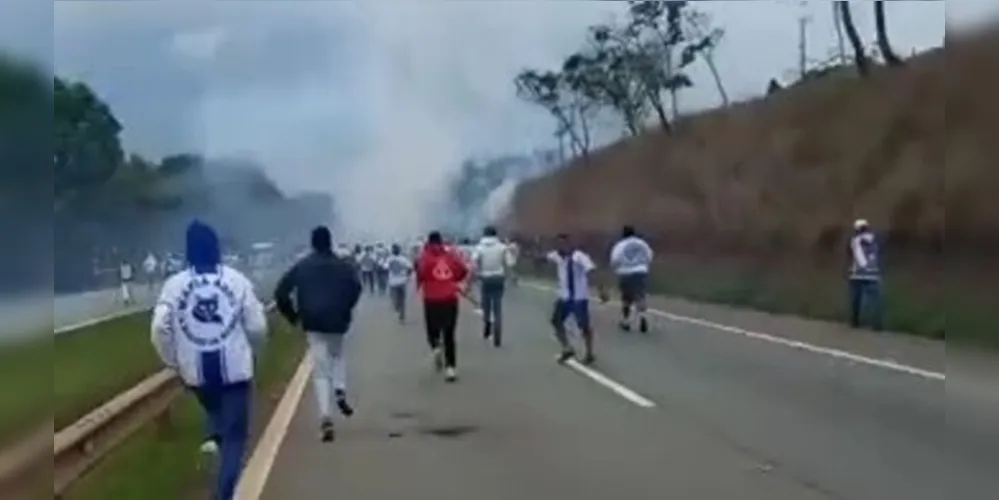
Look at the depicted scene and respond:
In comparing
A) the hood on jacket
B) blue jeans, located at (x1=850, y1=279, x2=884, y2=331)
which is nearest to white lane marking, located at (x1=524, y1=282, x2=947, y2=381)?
blue jeans, located at (x1=850, y1=279, x2=884, y2=331)

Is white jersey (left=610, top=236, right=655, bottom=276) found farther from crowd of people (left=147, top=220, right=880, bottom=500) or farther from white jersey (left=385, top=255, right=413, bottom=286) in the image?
white jersey (left=385, top=255, right=413, bottom=286)

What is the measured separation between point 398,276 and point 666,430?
25.9 metres

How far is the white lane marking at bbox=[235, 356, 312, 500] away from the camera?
45.2ft

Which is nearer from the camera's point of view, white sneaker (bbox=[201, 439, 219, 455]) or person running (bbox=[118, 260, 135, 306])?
white sneaker (bbox=[201, 439, 219, 455])

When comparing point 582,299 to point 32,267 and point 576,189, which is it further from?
point 576,189

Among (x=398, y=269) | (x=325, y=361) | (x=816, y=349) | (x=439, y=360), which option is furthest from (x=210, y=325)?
(x=398, y=269)

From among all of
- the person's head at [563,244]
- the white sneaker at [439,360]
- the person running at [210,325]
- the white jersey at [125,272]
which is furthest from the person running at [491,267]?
the person running at [210,325]

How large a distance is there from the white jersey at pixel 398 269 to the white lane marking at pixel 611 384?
15099 millimetres

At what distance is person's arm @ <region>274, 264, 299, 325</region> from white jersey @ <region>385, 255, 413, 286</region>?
24.1 m

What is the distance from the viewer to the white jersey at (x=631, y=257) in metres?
33.1

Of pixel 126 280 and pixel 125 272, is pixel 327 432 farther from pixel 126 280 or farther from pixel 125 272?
pixel 126 280

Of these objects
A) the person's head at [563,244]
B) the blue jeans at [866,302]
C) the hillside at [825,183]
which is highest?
the hillside at [825,183]

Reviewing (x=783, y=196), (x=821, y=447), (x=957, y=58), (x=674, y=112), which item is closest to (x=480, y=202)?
(x=674, y=112)

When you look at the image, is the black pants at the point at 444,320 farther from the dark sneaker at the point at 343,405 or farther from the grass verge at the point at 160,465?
the dark sneaker at the point at 343,405
